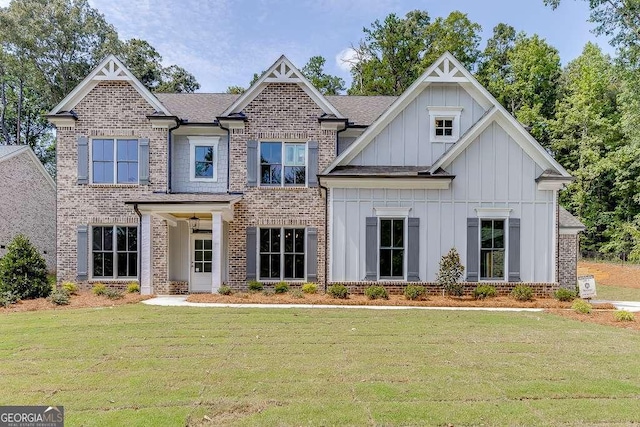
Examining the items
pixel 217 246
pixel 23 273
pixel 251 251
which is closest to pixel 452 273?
pixel 251 251

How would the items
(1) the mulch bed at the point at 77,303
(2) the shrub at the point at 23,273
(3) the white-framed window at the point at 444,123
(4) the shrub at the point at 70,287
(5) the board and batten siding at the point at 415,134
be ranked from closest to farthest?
(1) the mulch bed at the point at 77,303 → (2) the shrub at the point at 23,273 → (4) the shrub at the point at 70,287 → (5) the board and batten siding at the point at 415,134 → (3) the white-framed window at the point at 444,123

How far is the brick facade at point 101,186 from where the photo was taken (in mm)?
13727

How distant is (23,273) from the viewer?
11.9 m

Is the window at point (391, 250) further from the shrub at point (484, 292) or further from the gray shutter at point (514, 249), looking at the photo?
the gray shutter at point (514, 249)

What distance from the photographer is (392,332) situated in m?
7.70

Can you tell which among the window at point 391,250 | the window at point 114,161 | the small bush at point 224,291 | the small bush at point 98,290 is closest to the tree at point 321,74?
the window at point 114,161

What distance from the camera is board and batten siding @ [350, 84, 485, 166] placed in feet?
43.5

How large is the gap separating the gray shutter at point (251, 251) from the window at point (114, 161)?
4.59 meters

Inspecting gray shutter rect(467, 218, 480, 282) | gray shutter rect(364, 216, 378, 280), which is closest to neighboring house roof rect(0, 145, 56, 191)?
gray shutter rect(364, 216, 378, 280)

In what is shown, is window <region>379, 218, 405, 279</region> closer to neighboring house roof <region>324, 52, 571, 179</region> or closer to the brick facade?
neighboring house roof <region>324, 52, 571, 179</region>

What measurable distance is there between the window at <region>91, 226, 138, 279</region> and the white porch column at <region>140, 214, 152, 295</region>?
4.10ft

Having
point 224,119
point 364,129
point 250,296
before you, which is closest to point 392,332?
point 250,296

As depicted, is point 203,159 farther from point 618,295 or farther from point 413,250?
point 618,295

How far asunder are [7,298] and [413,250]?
12.2m
